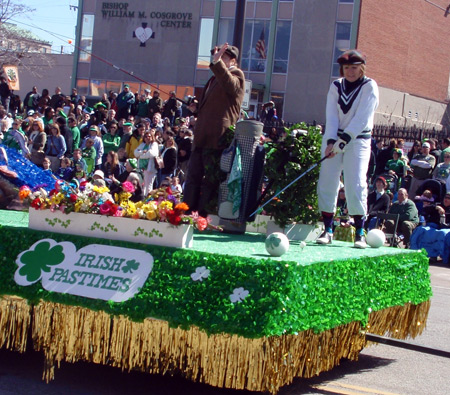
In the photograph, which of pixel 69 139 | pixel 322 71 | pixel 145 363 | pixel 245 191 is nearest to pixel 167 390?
pixel 145 363

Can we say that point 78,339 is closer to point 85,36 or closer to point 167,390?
point 167,390

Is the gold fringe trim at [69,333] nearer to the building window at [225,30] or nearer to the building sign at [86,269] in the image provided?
the building sign at [86,269]

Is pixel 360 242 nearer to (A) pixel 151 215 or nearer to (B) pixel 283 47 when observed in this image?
(A) pixel 151 215

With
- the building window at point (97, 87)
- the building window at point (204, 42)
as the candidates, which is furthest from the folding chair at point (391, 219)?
the building window at point (97, 87)

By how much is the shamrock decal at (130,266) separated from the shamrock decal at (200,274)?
1.54ft

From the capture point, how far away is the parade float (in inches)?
188

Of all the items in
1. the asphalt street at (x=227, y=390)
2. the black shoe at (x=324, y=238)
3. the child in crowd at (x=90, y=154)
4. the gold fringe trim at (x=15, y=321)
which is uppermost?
the child in crowd at (x=90, y=154)

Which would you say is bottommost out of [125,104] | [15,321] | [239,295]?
[15,321]

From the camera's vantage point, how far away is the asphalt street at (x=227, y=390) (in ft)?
18.0

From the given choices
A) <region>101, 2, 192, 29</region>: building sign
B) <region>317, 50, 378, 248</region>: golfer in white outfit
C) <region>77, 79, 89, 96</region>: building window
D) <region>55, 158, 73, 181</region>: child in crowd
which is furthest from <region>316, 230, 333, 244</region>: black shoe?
<region>77, 79, 89, 96</region>: building window

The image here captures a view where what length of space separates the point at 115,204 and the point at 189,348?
1.28 metres

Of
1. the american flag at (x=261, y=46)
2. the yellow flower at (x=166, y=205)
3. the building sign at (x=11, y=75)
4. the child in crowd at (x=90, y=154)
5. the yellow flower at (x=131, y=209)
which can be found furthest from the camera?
the american flag at (x=261, y=46)

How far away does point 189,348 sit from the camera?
493 centimetres

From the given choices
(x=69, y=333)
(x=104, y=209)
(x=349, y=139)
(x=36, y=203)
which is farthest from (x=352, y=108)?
(x=69, y=333)
